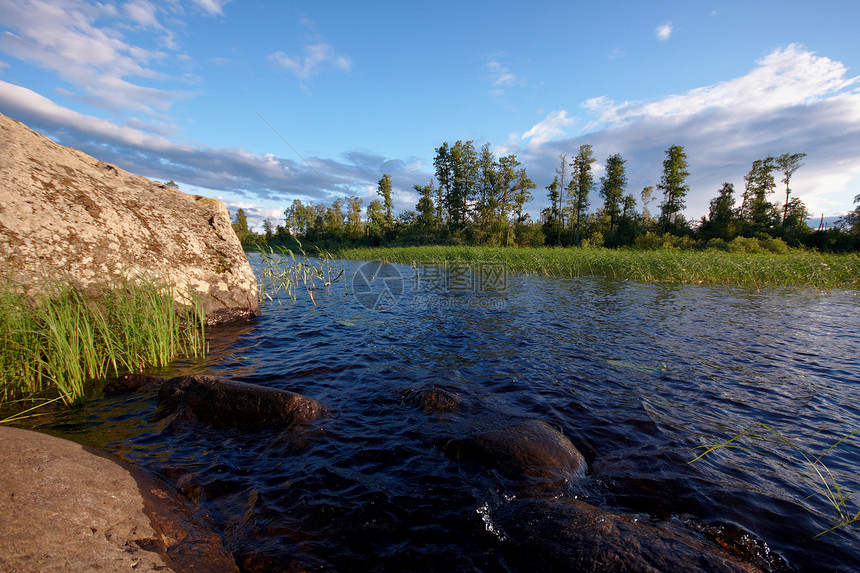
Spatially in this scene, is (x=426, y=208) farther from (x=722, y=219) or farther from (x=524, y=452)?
(x=524, y=452)

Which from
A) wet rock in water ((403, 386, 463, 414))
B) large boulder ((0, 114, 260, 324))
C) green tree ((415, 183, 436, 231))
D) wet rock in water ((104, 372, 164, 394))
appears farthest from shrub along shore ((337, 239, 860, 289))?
green tree ((415, 183, 436, 231))

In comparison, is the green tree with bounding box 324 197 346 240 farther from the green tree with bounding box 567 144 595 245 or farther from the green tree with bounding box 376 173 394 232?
the green tree with bounding box 567 144 595 245

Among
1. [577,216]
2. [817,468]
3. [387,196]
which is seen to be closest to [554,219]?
[577,216]

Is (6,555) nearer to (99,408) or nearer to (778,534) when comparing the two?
(99,408)

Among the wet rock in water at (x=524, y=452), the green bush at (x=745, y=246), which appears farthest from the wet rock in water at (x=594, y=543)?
the green bush at (x=745, y=246)

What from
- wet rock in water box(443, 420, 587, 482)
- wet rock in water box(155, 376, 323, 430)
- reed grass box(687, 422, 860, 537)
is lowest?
reed grass box(687, 422, 860, 537)

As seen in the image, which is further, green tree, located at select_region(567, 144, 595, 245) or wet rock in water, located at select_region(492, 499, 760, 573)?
green tree, located at select_region(567, 144, 595, 245)

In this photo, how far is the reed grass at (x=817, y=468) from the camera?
2936 millimetres

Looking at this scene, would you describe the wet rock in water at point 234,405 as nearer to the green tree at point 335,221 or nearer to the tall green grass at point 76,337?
the tall green grass at point 76,337

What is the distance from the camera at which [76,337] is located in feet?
14.3

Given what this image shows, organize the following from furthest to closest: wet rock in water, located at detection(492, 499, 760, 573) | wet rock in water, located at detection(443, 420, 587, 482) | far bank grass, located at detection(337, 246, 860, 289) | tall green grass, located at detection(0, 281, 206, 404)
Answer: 1. far bank grass, located at detection(337, 246, 860, 289)
2. tall green grass, located at detection(0, 281, 206, 404)
3. wet rock in water, located at detection(443, 420, 587, 482)
4. wet rock in water, located at detection(492, 499, 760, 573)

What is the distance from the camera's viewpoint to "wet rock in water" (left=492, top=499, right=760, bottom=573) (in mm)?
2244

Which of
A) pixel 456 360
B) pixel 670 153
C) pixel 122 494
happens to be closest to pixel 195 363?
pixel 122 494

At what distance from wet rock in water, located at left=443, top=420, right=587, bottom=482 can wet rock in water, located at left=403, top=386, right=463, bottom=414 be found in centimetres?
91
